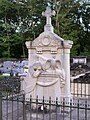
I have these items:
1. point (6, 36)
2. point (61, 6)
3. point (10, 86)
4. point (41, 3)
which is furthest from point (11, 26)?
point (10, 86)

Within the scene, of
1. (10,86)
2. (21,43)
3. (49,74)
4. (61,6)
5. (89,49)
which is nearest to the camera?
(49,74)

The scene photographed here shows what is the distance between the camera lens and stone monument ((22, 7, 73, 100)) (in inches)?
316

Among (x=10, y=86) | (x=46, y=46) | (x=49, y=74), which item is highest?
(x=46, y=46)

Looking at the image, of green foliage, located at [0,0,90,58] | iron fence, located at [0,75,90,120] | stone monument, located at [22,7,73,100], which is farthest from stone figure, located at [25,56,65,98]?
green foliage, located at [0,0,90,58]

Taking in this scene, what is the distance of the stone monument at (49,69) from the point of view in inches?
316

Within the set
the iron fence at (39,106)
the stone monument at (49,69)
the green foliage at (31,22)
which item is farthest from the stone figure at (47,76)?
the green foliage at (31,22)

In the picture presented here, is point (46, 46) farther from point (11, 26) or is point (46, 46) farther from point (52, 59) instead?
point (11, 26)

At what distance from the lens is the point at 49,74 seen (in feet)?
26.3

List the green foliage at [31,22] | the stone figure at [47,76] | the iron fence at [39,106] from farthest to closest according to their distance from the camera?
1. the green foliage at [31,22]
2. the stone figure at [47,76]
3. the iron fence at [39,106]

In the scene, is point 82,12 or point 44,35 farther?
point 82,12

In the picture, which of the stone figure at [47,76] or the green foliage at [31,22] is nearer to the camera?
the stone figure at [47,76]

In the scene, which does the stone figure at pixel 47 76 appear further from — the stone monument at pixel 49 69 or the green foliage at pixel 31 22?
the green foliage at pixel 31 22

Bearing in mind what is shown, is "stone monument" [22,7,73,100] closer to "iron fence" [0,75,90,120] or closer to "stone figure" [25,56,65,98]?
"stone figure" [25,56,65,98]

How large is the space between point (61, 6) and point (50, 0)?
1443 millimetres
